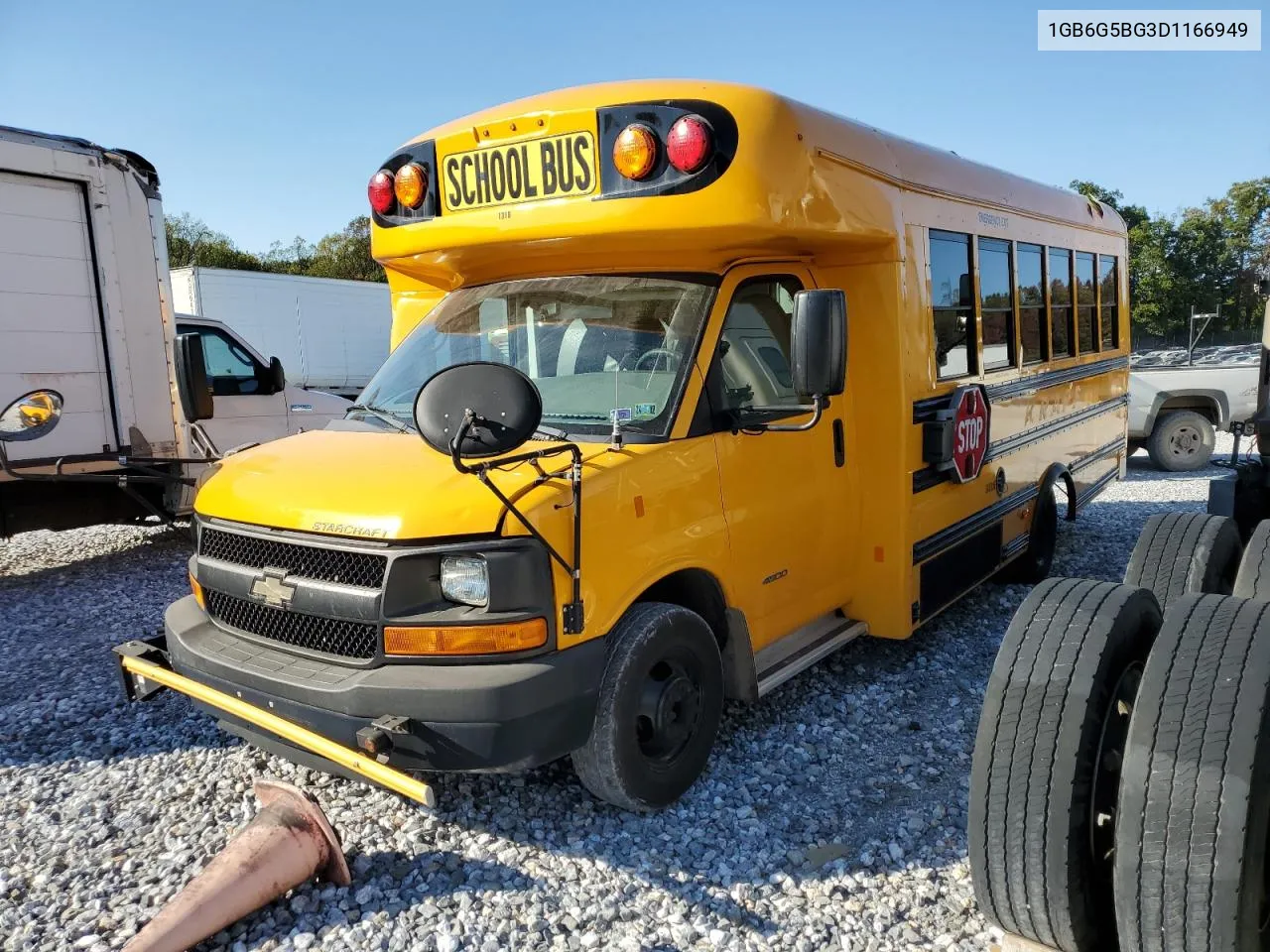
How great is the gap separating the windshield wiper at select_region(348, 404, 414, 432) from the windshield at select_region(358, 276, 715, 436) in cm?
2

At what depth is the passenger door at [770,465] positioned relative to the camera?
3.79m

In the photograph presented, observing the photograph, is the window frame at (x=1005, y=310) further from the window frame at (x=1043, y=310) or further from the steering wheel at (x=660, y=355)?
the steering wheel at (x=660, y=355)

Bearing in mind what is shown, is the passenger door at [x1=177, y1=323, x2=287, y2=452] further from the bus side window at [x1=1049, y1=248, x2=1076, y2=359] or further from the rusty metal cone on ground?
the bus side window at [x1=1049, y1=248, x2=1076, y2=359]

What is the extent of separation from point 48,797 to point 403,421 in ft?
7.01

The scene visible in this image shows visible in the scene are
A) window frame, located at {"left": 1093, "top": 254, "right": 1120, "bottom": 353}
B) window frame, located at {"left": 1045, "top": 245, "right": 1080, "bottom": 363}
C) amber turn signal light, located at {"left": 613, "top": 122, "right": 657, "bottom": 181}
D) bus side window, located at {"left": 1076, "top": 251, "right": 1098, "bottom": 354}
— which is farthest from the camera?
window frame, located at {"left": 1093, "top": 254, "right": 1120, "bottom": 353}

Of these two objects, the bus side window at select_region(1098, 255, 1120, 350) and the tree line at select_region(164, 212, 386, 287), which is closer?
the bus side window at select_region(1098, 255, 1120, 350)

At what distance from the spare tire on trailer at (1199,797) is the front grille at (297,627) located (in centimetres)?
228

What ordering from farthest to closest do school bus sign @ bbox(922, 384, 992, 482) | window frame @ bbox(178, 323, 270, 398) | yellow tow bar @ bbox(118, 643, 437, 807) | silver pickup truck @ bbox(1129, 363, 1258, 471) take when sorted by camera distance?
silver pickup truck @ bbox(1129, 363, 1258, 471)
window frame @ bbox(178, 323, 270, 398)
school bus sign @ bbox(922, 384, 992, 482)
yellow tow bar @ bbox(118, 643, 437, 807)

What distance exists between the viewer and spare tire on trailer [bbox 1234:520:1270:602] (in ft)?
10.4

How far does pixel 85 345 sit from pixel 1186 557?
7354 mm

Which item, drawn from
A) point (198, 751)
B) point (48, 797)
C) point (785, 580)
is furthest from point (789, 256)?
point (48, 797)

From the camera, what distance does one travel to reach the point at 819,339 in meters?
3.41

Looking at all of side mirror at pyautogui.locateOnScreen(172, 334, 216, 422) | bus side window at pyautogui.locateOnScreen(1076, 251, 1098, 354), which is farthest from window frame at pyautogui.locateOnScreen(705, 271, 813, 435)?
bus side window at pyautogui.locateOnScreen(1076, 251, 1098, 354)

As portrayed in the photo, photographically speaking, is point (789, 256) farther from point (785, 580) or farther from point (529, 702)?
point (529, 702)
